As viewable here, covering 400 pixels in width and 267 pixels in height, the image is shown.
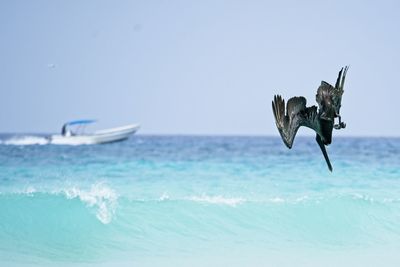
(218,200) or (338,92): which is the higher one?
(338,92)

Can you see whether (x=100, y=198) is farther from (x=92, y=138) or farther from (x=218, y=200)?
(x=92, y=138)

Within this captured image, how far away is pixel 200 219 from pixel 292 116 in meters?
7.59

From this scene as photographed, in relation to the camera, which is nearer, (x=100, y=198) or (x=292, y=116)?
(x=292, y=116)

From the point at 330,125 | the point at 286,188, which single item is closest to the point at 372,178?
the point at 286,188

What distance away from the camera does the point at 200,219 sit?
13.9 meters

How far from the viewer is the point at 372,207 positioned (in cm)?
1499

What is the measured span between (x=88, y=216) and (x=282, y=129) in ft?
26.9

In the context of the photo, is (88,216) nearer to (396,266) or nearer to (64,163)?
(396,266)

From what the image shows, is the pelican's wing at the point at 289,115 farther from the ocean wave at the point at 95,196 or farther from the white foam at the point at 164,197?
the white foam at the point at 164,197

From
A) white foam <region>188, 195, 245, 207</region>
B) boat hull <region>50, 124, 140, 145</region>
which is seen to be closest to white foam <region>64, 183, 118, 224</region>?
white foam <region>188, 195, 245, 207</region>

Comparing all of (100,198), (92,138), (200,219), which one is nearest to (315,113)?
(200,219)

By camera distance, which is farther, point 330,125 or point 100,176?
point 100,176

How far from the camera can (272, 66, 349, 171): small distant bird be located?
6501mm

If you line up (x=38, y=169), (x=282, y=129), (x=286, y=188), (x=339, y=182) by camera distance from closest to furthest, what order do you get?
(x=282, y=129) < (x=286, y=188) < (x=339, y=182) < (x=38, y=169)
